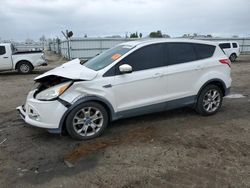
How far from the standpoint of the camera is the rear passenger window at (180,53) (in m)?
5.91

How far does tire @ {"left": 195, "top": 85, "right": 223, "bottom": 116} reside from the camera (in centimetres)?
625

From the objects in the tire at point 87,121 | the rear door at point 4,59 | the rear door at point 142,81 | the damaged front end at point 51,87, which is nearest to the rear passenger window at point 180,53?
the rear door at point 142,81

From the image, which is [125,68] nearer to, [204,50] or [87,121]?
[87,121]

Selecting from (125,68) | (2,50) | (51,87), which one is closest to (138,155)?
(125,68)

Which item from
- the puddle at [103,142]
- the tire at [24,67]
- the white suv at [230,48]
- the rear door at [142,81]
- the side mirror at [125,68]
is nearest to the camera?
the puddle at [103,142]

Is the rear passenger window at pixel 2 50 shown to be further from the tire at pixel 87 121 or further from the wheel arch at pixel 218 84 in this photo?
the wheel arch at pixel 218 84

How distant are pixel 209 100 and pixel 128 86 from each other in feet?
6.75

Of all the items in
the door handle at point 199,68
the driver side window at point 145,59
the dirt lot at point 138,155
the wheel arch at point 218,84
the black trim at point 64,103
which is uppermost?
the driver side window at point 145,59

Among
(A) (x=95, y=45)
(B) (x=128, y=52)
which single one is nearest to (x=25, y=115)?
(B) (x=128, y=52)

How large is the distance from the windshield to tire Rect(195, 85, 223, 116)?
1906mm

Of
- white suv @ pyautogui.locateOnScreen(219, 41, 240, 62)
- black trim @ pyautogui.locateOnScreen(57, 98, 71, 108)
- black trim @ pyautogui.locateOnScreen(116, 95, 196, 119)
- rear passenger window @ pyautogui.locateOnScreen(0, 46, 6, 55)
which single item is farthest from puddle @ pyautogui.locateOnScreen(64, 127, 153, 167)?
white suv @ pyautogui.locateOnScreen(219, 41, 240, 62)

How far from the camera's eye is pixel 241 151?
14.9ft

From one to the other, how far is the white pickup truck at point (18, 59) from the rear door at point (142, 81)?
12.2 metres

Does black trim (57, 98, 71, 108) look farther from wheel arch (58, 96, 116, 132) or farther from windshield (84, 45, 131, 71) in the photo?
windshield (84, 45, 131, 71)
